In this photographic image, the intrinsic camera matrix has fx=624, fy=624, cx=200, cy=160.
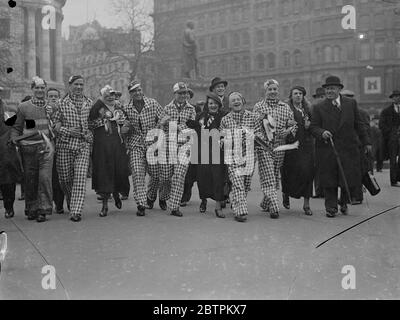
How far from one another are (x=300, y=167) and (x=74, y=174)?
3381mm

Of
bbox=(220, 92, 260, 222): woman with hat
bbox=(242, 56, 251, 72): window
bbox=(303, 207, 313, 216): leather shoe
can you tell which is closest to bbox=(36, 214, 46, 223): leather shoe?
bbox=(220, 92, 260, 222): woman with hat

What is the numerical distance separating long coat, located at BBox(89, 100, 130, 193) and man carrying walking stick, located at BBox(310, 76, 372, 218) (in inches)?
116

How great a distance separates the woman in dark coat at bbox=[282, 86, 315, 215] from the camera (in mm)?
9438

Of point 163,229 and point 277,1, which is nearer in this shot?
point 163,229

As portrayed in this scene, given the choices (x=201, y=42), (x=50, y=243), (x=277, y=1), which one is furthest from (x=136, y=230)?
(x=201, y=42)

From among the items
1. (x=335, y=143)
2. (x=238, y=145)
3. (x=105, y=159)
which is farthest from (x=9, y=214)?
(x=335, y=143)

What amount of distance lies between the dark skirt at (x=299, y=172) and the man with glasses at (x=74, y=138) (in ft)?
9.92

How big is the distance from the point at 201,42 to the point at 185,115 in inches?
507

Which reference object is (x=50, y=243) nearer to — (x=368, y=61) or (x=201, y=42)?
(x=201, y=42)


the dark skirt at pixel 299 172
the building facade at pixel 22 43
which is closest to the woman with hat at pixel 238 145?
the dark skirt at pixel 299 172

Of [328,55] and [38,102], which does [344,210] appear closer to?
[38,102]

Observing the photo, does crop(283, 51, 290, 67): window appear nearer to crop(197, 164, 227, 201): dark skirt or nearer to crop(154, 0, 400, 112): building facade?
crop(154, 0, 400, 112): building facade

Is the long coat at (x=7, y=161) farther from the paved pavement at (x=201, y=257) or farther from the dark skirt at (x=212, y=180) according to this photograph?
the dark skirt at (x=212, y=180)
